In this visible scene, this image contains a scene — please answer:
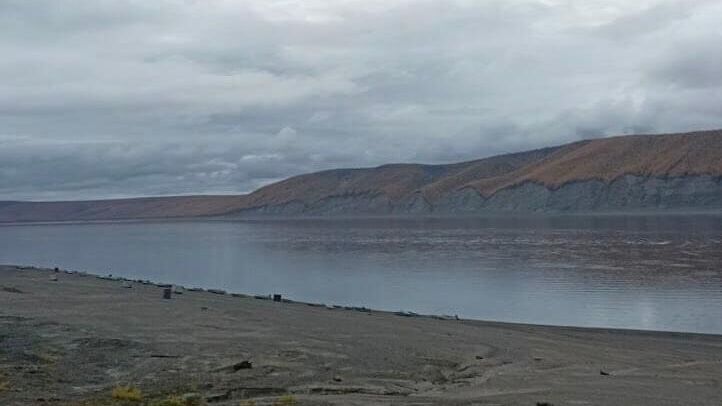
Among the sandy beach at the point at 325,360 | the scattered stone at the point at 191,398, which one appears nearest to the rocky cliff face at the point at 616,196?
the sandy beach at the point at 325,360

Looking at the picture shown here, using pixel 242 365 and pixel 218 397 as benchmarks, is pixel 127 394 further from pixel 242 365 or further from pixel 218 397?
pixel 242 365

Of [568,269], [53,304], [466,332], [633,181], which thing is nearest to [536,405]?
[466,332]

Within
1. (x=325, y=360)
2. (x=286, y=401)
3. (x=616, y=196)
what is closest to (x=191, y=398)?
(x=286, y=401)

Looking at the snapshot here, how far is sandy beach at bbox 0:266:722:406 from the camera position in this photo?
12133mm

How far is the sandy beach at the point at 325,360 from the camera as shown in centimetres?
1213

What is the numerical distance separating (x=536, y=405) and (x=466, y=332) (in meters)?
11.4

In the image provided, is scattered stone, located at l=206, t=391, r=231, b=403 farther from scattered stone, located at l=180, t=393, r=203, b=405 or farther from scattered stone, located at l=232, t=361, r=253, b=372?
scattered stone, located at l=232, t=361, r=253, b=372

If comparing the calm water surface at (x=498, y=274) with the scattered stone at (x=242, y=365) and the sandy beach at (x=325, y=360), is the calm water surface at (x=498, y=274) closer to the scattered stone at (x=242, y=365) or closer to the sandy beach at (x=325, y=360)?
the sandy beach at (x=325, y=360)

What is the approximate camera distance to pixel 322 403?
11.0 m

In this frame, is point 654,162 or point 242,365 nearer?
point 242,365

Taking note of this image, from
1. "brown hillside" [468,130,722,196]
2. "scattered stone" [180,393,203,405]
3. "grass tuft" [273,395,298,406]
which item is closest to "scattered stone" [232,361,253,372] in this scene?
"scattered stone" [180,393,203,405]

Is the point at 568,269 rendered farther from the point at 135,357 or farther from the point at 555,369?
the point at 135,357

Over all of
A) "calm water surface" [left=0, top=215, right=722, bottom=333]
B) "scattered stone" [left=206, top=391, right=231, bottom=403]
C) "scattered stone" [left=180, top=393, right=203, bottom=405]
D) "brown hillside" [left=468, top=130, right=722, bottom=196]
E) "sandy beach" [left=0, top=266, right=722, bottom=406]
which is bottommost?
"calm water surface" [left=0, top=215, right=722, bottom=333]

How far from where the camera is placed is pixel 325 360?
15.8 metres
